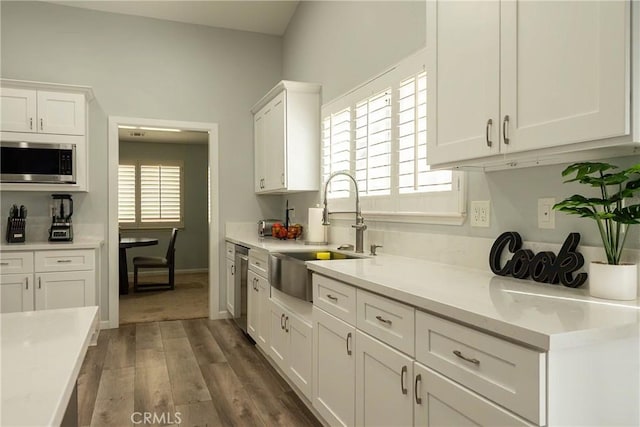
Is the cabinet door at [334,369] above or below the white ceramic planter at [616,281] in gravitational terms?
below

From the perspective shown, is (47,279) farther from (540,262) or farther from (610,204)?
(610,204)

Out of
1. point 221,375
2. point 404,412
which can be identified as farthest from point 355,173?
point 404,412

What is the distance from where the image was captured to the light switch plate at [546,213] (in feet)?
5.67

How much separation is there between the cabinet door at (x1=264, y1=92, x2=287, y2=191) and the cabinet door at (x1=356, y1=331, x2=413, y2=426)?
7.84 ft

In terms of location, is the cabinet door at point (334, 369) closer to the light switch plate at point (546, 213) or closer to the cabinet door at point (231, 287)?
the light switch plate at point (546, 213)

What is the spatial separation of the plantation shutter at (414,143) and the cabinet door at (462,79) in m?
0.51

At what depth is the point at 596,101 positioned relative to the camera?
1.24m

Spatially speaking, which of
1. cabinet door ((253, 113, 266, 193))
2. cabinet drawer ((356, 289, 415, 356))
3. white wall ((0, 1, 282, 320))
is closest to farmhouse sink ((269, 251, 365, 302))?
cabinet drawer ((356, 289, 415, 356))

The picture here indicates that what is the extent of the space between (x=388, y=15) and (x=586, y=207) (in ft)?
6.15

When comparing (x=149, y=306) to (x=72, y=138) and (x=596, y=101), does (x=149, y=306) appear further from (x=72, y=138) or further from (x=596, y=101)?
(x=596, y=101)

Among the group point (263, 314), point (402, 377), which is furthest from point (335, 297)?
point (263, 314)

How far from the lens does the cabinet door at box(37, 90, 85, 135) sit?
3.96m

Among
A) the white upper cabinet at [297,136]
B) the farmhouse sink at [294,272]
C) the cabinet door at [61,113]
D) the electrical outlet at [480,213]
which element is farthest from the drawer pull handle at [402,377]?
the cabinet door at [61,113]

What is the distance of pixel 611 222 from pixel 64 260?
4.00 metres
